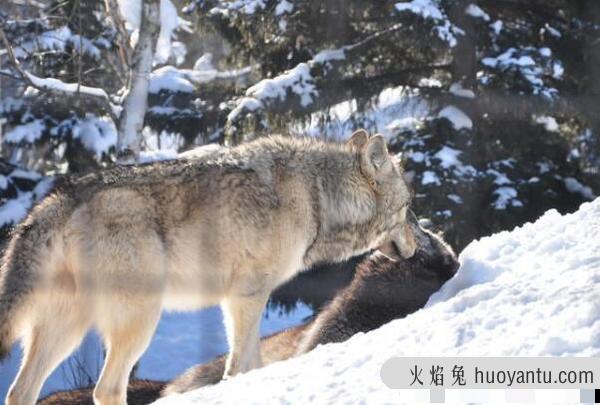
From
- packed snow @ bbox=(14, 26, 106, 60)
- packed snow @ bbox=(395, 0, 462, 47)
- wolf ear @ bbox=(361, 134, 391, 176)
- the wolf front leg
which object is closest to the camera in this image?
the wolf front leg

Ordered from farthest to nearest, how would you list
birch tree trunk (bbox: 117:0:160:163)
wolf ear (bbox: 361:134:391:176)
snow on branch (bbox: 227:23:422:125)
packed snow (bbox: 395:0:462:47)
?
snow on branch (bbox: 227:23:422:125), packed snow (bbox: 395:0:462:47), birch tree trunk (bbox: 117:0:160:163), wolf ear (bbox: 361:134:391:176)

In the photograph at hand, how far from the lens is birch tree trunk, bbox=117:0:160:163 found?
964 centimetres

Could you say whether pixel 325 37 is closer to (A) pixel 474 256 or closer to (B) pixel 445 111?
(B) pixel 445 111

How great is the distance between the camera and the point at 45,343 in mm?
5074

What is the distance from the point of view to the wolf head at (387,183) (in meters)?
5.98

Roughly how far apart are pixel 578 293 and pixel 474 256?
1740 millimetres

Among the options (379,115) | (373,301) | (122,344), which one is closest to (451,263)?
(373,301)

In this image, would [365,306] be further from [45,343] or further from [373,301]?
[45,343]

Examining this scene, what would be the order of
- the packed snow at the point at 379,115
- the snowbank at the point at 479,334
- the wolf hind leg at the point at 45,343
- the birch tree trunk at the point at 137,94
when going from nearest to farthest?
the snowbank at the point at 479,334
the wolf hind leg at the point at 45,343
the birch tree trunk at the point at 137,94
the packed snow at the point at 379,115

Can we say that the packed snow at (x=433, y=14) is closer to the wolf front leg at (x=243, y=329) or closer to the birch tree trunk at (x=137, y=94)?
the birch tree trunk at (x=137, y=94)

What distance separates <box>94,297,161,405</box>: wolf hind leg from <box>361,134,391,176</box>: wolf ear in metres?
1.90

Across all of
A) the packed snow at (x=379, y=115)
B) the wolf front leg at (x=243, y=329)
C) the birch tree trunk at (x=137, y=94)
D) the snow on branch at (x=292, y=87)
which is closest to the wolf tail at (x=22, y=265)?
the wolf front leg at (x=243, y=329)

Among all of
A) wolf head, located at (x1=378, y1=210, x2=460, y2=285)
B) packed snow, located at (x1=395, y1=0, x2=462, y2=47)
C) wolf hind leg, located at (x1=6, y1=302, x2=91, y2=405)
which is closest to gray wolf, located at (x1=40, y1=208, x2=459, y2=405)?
wolf head, located at (x1=378, y1=210, x2=460, y2=285)

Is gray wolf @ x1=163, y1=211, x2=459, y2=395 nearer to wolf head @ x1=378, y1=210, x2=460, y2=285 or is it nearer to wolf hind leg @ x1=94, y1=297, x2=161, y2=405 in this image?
wolf head @ x1=378, y1=210, x2=460, y2=285
